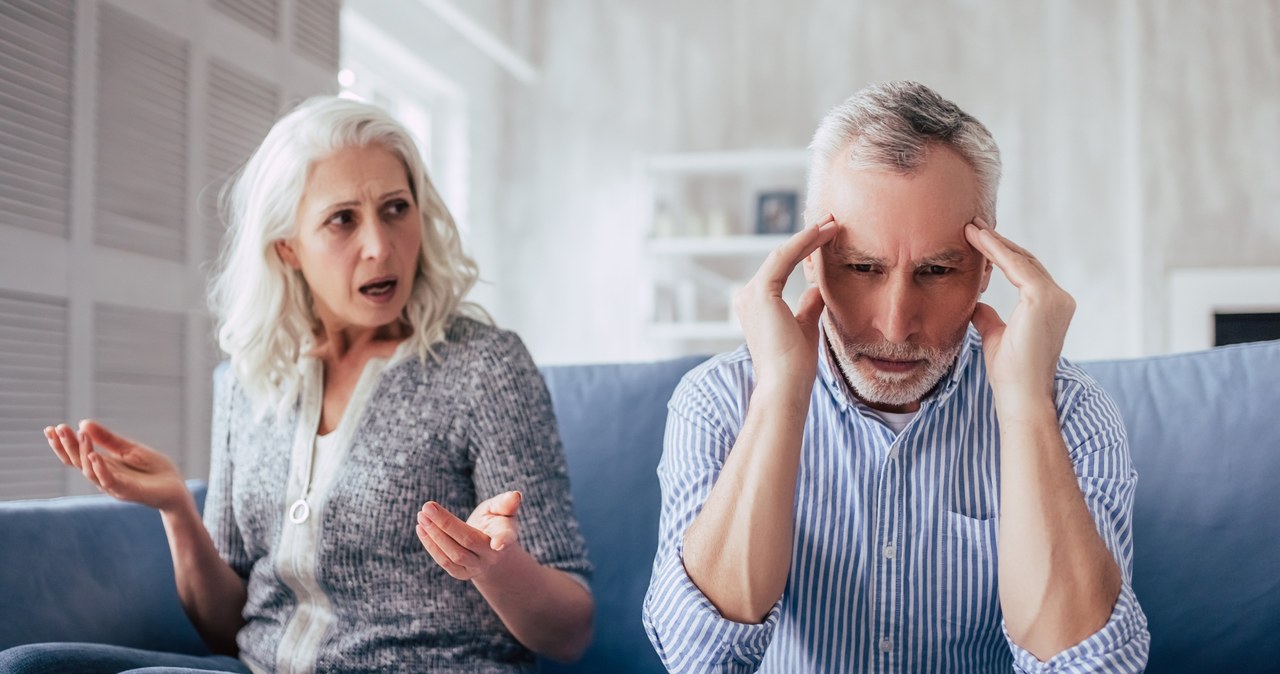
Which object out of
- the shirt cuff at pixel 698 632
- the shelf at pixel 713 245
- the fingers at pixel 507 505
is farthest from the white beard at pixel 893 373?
the shelf at pixel 713 245

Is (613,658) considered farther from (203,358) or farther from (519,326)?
(519,326)

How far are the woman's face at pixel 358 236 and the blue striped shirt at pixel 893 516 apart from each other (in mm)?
515

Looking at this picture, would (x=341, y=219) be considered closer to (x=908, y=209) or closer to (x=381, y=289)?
(x=381, y=289)

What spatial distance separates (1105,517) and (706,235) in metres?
4.00

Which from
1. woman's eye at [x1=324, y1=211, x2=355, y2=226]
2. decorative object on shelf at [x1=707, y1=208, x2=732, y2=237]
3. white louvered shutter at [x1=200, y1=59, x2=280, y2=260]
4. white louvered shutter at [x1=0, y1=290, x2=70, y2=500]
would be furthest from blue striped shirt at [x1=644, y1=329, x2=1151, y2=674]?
decorative object on shelf at [x1=707, y1=208, x2=732, y2=237]

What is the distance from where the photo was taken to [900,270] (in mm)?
1284

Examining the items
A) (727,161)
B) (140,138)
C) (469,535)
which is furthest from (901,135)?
(727,161)

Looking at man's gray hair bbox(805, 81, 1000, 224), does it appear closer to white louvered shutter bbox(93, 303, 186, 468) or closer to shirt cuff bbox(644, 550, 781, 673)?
shirt cuff bbox(644, 550, 781, 673)

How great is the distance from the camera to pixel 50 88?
218 cm

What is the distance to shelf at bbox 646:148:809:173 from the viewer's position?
16.3ft

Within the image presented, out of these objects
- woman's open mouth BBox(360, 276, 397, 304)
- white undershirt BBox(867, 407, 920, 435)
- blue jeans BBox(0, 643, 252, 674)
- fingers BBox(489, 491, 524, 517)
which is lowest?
blue jeans BBox(0, 643, 252, 674)

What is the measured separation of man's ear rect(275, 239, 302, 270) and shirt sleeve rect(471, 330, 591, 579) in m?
0.36

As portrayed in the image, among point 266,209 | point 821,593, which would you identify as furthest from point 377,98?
point 821,593

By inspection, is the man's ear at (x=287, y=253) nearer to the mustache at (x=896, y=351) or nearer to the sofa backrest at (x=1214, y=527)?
the mustache at (x=896, y=351)
